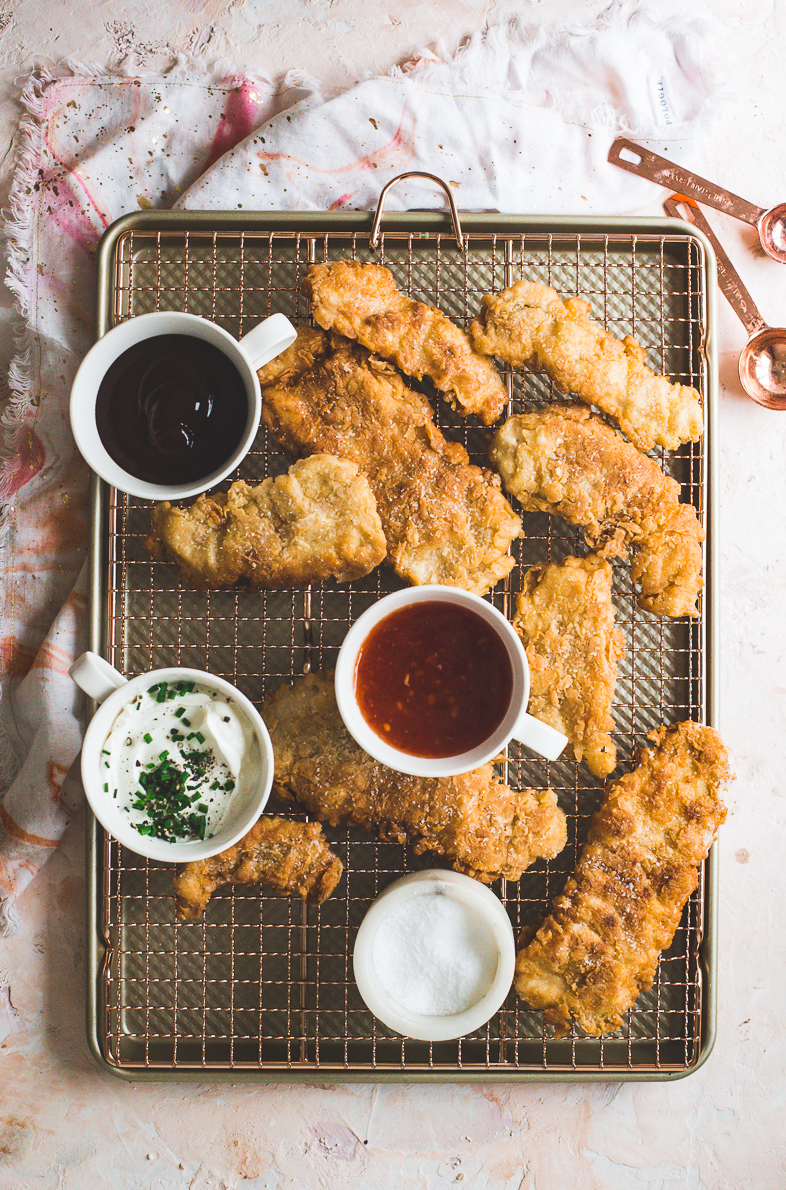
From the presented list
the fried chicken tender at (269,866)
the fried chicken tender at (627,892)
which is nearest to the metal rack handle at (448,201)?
the fried chicken tender at (627,892)

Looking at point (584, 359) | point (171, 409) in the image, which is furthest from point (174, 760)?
point (584, 359)

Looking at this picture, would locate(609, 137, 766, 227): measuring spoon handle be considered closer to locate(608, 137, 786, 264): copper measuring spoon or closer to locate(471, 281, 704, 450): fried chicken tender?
locate(608, 137, 786, 264): copper measuring spoon

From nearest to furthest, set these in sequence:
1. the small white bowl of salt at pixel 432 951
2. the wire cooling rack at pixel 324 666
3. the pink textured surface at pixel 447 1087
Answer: the small white bowl of salt at pixel 432 951, the wire cooling rack at pixel 324 666, the pink textured surface at pixel 447 1087

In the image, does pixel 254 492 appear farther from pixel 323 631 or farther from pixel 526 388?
pixel 526 388

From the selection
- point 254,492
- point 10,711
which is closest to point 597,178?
point 254,492

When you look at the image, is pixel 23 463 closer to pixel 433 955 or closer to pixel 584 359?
pixel 584 359

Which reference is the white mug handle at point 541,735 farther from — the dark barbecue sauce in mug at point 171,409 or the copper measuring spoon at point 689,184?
the copper measuring spoon at point 689,184

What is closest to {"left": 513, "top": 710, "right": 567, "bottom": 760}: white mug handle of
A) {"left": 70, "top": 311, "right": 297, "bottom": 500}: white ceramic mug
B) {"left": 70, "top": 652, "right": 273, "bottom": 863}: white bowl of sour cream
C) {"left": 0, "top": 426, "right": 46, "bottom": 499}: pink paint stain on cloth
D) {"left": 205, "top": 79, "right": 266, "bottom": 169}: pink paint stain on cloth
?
{"left": 70, "top": 652, "right": 273, "bottom": 863}: white bowl of sour cream
